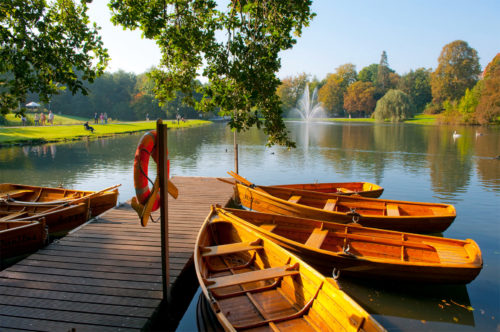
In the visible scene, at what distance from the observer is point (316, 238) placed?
22.9ft

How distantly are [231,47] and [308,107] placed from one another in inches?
3709

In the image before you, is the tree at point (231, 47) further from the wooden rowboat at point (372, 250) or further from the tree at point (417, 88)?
the tree at point (417, 88)

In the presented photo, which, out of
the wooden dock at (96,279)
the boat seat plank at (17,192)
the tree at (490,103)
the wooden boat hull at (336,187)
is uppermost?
the tree at (490,103)

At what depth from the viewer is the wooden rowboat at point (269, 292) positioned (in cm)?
398

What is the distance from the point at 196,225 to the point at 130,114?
7063 cm

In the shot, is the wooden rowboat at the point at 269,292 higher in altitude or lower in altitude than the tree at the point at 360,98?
lower

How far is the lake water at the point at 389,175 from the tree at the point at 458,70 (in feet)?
146

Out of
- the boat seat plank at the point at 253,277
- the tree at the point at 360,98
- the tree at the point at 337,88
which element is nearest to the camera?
the boat seat plank at the point at 253,277

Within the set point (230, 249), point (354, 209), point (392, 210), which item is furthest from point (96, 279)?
point (392, 210)

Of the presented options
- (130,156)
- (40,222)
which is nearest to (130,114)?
(130,156)

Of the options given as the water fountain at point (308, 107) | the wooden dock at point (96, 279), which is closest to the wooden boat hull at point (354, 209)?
the wooden dock at point (96, 279)

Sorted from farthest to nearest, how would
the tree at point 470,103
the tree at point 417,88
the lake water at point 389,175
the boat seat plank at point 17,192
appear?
the tree at point 417,88
the tree at point 470,103
the boat seat plank at point 17,192
the lake water at point 389,175

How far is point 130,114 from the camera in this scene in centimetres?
7356

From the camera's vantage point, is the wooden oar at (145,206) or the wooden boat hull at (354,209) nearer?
the wooden oar at (145,206)
